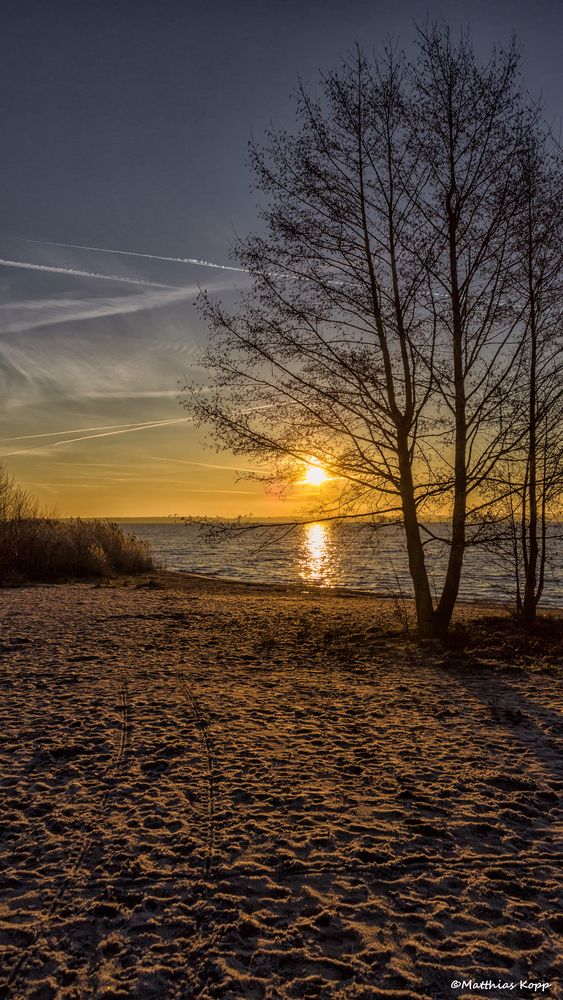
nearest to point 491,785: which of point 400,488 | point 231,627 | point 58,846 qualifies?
point 58,846

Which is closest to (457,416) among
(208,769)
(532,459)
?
(532,459)

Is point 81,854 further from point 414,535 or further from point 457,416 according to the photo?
point 457,416

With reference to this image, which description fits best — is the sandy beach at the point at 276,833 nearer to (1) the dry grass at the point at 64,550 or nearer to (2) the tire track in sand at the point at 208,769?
(2) the tire track in sand at the point at 208,769

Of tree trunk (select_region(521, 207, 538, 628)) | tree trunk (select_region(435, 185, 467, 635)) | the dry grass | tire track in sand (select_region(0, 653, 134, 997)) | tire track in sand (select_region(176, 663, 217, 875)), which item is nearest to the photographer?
tire track in sand (select_region(0, 653, 134, 997))

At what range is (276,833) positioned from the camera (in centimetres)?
352

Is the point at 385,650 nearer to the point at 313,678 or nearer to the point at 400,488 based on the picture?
the point at 313,678

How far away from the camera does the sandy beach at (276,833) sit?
2.50 metres

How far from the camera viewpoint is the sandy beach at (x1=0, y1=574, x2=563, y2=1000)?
2500 mm

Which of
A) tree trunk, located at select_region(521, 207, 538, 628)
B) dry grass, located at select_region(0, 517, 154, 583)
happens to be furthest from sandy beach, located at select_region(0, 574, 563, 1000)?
dry grass, located at select_region(0, 517, 154, 583)

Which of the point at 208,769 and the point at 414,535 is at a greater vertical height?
the point at 414,535

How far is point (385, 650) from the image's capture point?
900cm

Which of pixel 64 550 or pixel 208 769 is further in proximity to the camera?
pixel 64 550

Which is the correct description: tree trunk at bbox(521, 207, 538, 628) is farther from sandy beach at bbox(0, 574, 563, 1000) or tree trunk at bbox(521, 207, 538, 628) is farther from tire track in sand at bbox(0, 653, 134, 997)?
tire track in sand at bbox(0, 653, 134, 997)

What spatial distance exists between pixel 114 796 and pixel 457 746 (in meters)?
2.85
